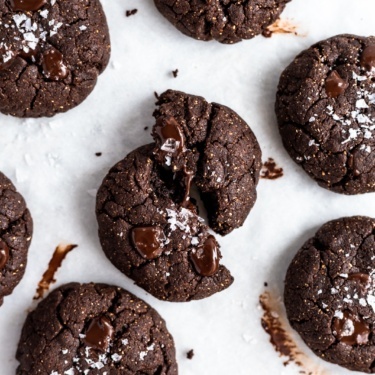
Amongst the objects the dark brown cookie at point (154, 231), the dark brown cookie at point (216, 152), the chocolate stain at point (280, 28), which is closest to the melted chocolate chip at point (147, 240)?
the dark brown cookie at point (154, 231)

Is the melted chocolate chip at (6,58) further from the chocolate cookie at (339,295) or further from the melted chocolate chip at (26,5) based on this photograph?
the chocolate cookie at (339,295)

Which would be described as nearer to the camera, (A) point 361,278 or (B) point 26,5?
(B) point 26,5

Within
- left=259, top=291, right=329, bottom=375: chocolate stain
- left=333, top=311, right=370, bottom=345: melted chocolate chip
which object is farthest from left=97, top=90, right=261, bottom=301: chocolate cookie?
left=333, top=311, right=370, bottom=345: melted chocolate chip

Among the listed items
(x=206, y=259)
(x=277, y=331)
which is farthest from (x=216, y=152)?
(x=277, y=331)

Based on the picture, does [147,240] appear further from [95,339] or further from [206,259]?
[95,339]

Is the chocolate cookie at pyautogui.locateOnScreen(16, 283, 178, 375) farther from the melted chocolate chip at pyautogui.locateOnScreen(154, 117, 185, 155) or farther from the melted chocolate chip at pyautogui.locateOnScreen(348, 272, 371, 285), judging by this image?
the melted chocolate chip at pyautogui.locateOnScreen(348, 272, 371, 285)

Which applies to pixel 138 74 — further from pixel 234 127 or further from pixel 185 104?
pixel 234 127
